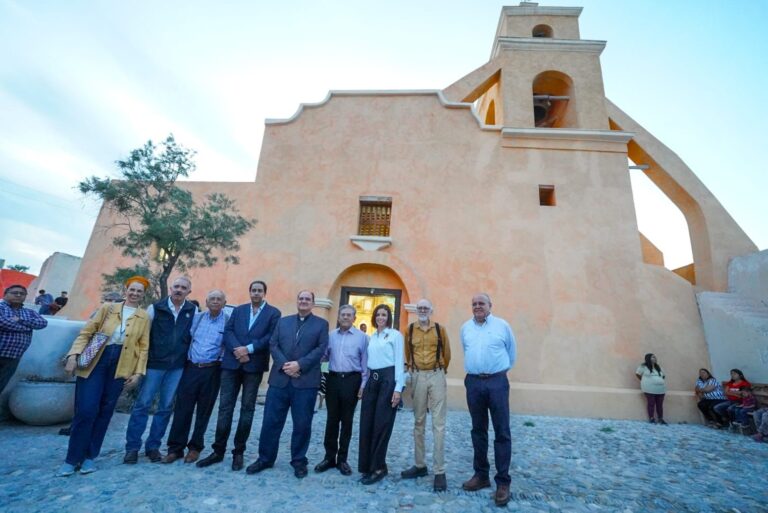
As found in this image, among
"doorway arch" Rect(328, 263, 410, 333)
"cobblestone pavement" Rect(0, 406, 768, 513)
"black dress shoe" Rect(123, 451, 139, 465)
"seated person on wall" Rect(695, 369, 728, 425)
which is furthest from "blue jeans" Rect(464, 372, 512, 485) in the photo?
"seated person on wall" Rect(695, 369, 728, 425)

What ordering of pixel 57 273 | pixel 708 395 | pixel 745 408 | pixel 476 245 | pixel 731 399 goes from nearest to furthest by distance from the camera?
1. pixel 745 408
2. pixel 731 399
3. pixel 708 395
4. pixel 476 245
5. pixel 57 273

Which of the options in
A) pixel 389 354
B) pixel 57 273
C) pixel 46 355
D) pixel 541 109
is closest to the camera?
pixel 389 354

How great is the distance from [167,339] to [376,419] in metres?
2.57

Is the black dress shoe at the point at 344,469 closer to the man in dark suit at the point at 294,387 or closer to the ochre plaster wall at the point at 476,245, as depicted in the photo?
the man in dark suit at the point at 294,387

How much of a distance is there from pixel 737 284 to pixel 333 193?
10.7 meters

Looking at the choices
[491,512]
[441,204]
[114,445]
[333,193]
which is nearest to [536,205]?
[441,204]

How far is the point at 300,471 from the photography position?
352cm

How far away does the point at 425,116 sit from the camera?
33.5 ft

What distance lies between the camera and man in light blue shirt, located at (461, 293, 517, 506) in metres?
3.29

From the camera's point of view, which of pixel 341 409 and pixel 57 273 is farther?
pixel 57 273

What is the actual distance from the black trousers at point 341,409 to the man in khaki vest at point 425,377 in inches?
27.0

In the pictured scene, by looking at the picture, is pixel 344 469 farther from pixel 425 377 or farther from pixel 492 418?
pixel 492 418

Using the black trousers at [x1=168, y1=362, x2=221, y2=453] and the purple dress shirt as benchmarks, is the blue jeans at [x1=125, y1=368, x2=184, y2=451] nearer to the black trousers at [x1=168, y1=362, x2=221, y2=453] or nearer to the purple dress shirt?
the black trousers at [x1=168, y1=362, x2=221, y2=453]

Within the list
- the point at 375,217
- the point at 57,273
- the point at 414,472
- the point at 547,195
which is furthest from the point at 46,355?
the point at 57,273
